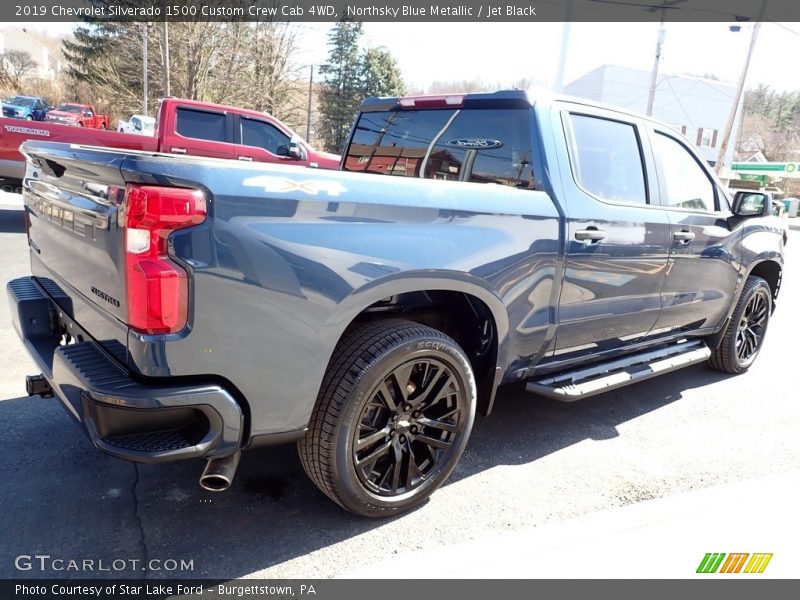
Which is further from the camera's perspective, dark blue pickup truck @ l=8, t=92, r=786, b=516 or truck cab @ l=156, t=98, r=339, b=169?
truck cab @ l=156, t=98, r=339, b=169

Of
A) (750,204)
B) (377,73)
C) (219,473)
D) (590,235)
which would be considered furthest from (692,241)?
(377,73)

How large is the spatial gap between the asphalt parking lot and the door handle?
128cm

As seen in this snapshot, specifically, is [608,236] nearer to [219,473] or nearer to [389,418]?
[389,418]

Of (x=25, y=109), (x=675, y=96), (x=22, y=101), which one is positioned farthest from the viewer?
(x=675, y=96)

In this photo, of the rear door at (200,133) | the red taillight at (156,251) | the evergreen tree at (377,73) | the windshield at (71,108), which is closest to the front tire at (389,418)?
the red taillight at (156,251)

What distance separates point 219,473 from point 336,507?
2.54 feet

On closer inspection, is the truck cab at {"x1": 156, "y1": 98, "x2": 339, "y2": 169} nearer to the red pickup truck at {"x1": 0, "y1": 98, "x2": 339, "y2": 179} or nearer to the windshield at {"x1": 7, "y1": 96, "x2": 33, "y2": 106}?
the red pickup truck at {"x1": 0, "y1": 98, "x2": 339, "y2": 179}

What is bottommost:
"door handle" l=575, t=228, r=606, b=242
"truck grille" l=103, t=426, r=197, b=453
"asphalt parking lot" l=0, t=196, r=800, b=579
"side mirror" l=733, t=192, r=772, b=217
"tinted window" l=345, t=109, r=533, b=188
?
"asphalt parking lot" l=0, t=196, r=800, b=579

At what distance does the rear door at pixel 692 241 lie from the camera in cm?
397

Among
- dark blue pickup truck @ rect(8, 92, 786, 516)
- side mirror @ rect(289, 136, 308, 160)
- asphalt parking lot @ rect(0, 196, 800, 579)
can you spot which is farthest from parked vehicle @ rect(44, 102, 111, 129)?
dark blue pickup truck @ rect(8, 92, 786, 516)

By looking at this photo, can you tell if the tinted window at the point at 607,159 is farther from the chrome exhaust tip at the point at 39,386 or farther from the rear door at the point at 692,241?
the chrome exhaust tip at the point at 39,386

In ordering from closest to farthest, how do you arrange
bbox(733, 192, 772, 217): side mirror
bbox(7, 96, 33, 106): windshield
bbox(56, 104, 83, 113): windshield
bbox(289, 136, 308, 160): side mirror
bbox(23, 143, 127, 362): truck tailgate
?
bbox(23, 143, 127, 362): truck tailgate, bbox(733, 192, 772, 217): side mirror, bbox(289, 136, 308, 160): side mirror, bbox(56, 104, 83, 113): windshield, bbox(7, 96, 33, 106): windshield

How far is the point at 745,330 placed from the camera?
5.18 m

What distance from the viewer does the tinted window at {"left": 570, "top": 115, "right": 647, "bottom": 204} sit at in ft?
11.1
